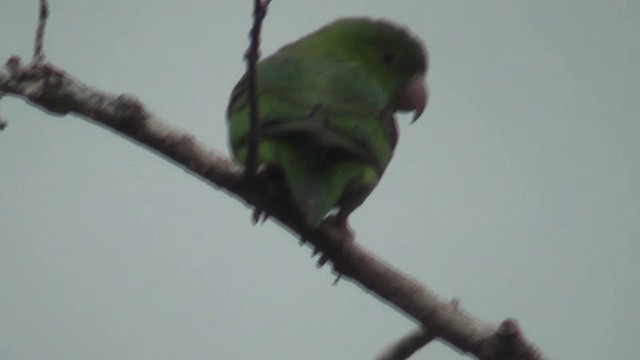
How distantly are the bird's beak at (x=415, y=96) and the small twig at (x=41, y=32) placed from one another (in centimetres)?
215

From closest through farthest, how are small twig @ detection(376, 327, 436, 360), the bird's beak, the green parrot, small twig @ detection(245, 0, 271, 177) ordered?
1. small twig @ detection(245, 0, 271, 177)
2. small twig @ detection(376, 327, 436, 360)
3. the green parrot
4. the bird's beak

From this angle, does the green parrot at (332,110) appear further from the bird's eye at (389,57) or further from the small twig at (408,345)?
the small twig at (408,345)

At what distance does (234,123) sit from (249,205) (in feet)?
2.28

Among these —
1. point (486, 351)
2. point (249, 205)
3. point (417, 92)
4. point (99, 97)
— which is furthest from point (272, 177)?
point (417, 92)

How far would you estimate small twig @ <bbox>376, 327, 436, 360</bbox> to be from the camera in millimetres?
3131

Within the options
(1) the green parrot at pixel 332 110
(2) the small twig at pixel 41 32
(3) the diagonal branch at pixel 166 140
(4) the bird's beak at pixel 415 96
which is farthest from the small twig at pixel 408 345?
(4) the bird's beak at pixel 415 96

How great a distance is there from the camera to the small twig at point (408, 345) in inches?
123

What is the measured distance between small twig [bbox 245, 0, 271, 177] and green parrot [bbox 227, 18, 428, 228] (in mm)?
74

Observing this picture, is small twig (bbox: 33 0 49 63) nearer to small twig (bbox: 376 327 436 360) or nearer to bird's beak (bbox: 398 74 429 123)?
small twig (bbox: 376 327 436 360)

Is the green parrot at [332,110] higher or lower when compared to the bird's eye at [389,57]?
lower

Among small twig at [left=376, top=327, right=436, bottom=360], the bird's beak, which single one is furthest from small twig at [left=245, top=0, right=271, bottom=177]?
the bird's beak

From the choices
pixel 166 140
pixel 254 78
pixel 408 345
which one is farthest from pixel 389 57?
pixel 254 78

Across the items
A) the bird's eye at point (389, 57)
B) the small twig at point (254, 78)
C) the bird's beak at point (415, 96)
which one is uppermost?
the bird's eye at point (389, 57)

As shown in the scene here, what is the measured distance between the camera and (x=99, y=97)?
129 inches
